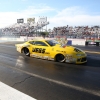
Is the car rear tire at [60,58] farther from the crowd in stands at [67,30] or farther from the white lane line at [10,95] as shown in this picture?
the crowd in stands at [67,30]

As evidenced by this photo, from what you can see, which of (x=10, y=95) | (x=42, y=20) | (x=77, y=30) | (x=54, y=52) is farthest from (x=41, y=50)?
(x=42, y=20)

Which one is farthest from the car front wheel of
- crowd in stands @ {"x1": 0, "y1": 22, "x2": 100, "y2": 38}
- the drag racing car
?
crowd in stands @ {"x1": 0, "y1": 22, "x2": 100, "y2": 38}

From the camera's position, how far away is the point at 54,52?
9.12m

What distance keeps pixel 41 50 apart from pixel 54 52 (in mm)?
1114

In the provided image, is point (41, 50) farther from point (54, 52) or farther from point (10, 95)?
point (10, 95)

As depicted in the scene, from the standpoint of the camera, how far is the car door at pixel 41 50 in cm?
958

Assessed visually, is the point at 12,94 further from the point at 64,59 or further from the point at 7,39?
the point at 7,39

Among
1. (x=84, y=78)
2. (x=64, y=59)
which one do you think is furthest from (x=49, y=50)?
(x=84, y=78)

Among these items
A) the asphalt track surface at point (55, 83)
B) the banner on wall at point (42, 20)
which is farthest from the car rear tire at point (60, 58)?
the banner on wall at point (42, 20)

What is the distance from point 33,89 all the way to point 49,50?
4.68m

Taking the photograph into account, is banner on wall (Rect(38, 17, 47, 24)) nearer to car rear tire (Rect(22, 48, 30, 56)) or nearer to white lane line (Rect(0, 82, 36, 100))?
car rear tire (Rect(22, 48, 30, 56))

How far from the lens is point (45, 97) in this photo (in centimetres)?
431

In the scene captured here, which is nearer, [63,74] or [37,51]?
[63,74]

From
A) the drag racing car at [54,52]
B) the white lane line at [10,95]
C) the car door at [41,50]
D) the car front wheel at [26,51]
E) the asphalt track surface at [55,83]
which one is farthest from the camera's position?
the car front wheel at [26,51]
